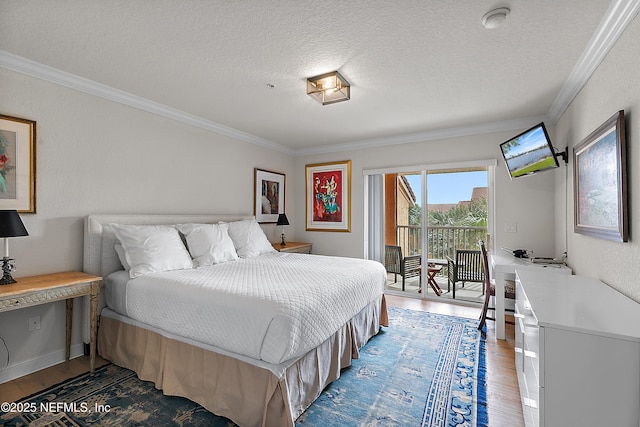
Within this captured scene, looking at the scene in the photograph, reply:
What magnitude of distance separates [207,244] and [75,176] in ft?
4.27

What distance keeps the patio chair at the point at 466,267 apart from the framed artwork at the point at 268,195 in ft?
9.62

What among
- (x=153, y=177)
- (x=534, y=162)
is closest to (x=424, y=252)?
(x=534, y=162)

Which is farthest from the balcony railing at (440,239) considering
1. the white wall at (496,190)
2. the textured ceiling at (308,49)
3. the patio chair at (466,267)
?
the textured ceiling at (308,49)

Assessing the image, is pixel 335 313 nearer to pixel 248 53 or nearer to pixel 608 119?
pixel 248 53

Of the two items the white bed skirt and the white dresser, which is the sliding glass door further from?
the white dresser

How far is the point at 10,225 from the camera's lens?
204 centimetres

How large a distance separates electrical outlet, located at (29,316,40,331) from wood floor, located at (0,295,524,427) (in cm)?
36

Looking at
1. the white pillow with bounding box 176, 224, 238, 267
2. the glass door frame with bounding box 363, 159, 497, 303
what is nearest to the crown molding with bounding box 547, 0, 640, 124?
the glass door frame with bounding box 363, 159, 497, 303

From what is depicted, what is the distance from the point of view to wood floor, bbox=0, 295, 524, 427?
1.94m

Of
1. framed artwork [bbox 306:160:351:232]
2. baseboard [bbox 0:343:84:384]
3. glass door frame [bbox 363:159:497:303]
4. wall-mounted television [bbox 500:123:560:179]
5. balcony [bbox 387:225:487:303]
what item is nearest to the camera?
baseboard [bbox 0:343:84:384]

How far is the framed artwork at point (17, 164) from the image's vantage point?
2.29 meters

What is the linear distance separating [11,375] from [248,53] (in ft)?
10.1

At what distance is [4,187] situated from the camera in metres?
2.28

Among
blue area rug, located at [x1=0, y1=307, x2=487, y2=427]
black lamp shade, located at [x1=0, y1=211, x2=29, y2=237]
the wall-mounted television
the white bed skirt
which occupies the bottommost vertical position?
blue area rug, located at [x1=0, y1=307, x2=487, y2=427]
